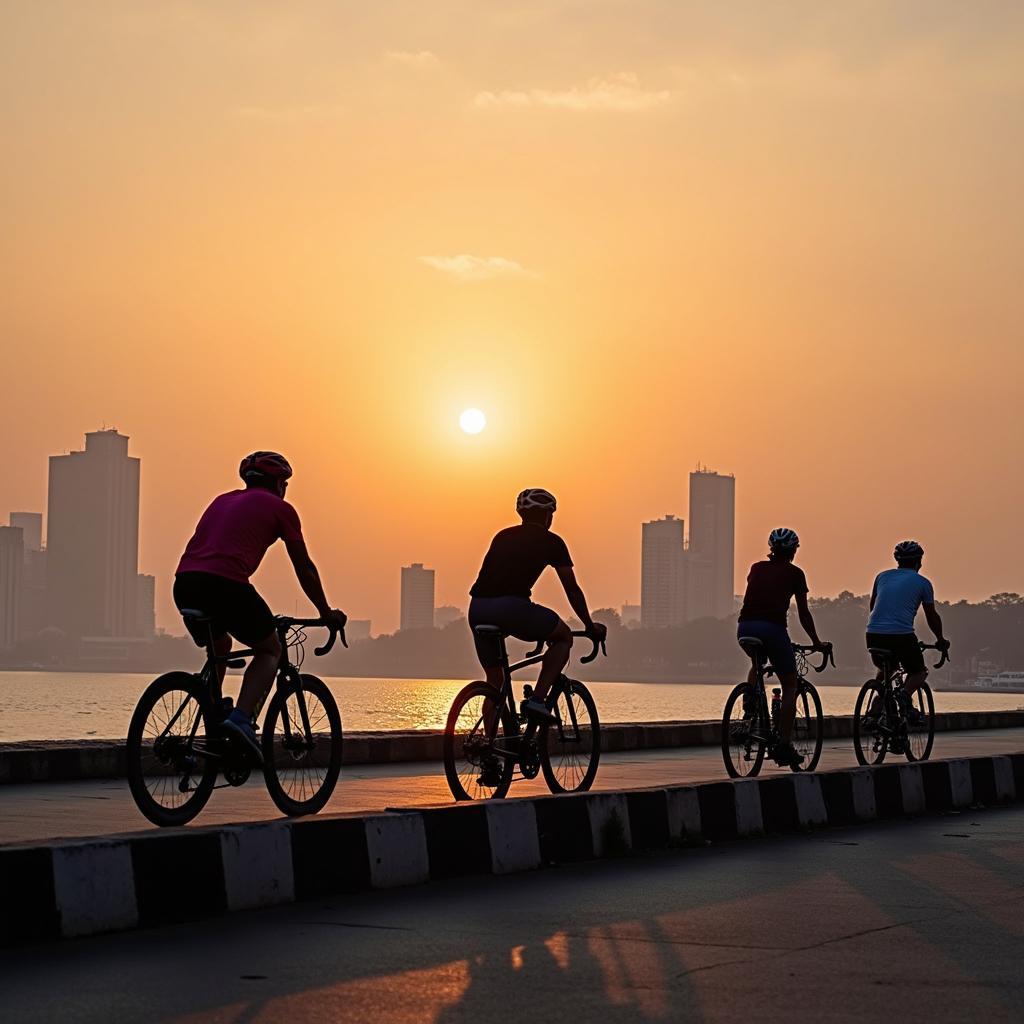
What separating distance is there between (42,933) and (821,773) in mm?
7084

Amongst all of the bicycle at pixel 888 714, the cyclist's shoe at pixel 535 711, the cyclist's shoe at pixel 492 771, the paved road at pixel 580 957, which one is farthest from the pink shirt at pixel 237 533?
the bicycle at pixel 888 714

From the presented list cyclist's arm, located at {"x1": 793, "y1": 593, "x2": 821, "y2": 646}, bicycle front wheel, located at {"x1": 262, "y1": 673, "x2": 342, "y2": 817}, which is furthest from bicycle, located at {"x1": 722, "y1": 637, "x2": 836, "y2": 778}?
bicycle front wheel, located at {"x1": 262, "y1": 673, "x2": 342, "y2": 817}

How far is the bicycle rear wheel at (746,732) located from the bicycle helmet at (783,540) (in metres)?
1.16

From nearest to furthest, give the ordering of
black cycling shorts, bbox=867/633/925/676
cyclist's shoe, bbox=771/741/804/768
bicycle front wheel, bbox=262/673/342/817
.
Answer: bicycle front wheel, bbox=262/673/342/817 → cyclist's shoe, bbox=771/741/804/768 → black cycling shorts, bbox=867/633/925/676

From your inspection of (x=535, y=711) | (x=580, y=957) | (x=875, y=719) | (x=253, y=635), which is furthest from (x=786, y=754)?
(x=580, y=957)

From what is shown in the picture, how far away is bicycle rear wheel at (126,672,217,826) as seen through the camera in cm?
909

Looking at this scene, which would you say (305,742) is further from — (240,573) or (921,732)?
(921,732)

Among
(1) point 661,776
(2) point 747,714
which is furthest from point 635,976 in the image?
(1) point 661,776

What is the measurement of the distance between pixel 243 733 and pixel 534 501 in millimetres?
3117

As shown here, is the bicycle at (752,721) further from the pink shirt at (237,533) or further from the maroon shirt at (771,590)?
the pink shirt at (237,533)

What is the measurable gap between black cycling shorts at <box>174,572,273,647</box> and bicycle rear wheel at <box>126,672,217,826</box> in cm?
38

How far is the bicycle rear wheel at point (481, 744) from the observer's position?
36.8 ft

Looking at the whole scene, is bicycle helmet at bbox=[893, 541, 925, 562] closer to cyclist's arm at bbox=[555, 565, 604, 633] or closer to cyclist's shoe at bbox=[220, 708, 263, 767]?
cyclist's arm at bbox=[555, 565, 604, 633]

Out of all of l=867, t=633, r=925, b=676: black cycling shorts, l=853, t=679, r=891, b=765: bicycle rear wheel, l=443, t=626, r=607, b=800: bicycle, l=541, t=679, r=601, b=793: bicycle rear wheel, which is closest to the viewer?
l=443, t=626, r=607, b=800: bicycle
